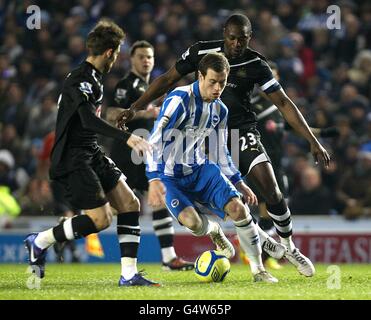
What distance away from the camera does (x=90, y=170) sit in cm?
781

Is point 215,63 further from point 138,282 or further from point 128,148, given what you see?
point 128,148

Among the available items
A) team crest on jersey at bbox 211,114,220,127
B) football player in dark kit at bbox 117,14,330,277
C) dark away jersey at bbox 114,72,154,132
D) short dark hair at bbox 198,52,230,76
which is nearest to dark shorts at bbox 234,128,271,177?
football player in dark kit at bbox 117,14,330,277

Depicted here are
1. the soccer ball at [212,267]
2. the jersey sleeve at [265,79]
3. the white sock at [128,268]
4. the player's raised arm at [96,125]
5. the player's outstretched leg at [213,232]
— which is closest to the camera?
the player's raised arm at [96,125]

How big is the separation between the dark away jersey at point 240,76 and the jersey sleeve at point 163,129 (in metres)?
1.01

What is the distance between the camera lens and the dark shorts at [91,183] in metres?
7.74

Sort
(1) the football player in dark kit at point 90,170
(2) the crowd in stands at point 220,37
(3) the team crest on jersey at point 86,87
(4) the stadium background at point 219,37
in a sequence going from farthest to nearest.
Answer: (2) the crowd in stands at point 220,37
(4) the stadium background at point 219,37
(1) the football player in dark kit at point 90,170
(3) the team crest on jersey at point 86,87

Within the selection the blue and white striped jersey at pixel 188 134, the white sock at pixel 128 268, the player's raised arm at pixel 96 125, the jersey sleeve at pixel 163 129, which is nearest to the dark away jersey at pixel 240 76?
the blue and white striped jersey at pixel 188 134

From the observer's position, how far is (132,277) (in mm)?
7812

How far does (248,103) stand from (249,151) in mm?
516

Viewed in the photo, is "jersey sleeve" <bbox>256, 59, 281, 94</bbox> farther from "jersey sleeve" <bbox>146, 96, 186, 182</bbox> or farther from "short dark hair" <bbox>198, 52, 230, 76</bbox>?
"jersey sleeve" <bbox>146, 96, 186, 182</bbox>

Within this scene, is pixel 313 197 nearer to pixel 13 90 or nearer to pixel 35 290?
pixel 13 90

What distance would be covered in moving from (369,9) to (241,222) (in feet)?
30.6

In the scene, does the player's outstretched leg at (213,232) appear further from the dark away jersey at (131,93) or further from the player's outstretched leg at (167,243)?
the dark away jersey at (131,93)

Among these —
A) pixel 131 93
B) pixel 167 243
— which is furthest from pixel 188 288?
pixel 131 93
